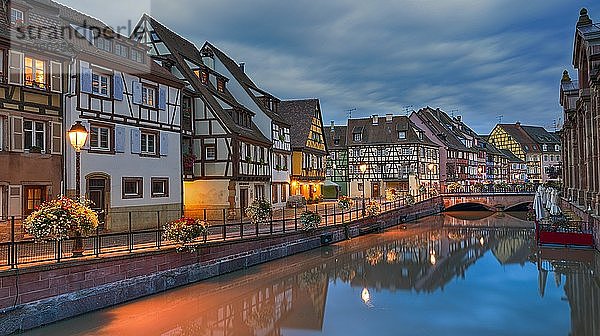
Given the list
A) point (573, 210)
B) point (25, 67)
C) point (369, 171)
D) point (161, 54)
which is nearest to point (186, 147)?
point (161, 54)

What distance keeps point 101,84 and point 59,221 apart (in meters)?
8.53

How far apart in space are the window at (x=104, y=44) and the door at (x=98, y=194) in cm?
523

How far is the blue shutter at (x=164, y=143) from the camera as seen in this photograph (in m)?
23.0

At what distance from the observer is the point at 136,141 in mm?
21484

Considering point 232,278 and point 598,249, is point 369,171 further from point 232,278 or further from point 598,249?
point 232,278

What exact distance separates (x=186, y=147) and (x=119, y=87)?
6.77m

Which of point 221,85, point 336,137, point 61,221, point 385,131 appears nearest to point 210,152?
point 221,85

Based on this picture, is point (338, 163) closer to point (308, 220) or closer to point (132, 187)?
point (308, 220)

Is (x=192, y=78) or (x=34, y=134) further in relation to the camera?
(x=192, y=78)

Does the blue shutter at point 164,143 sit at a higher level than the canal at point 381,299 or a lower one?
higher

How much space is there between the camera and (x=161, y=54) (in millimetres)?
27703

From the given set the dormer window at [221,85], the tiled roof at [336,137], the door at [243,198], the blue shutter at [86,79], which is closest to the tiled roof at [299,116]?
the dormer window at [221,85]

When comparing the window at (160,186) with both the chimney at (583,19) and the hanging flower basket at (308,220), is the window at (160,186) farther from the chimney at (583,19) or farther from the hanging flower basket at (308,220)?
the chimney at (583,19)

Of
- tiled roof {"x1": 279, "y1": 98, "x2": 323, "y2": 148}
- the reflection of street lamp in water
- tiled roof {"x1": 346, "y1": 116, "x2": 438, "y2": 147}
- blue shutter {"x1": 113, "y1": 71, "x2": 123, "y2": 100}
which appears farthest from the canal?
tiled roof {"x1": 346, "y1": 116, "x2": 438, "y2": 147}
